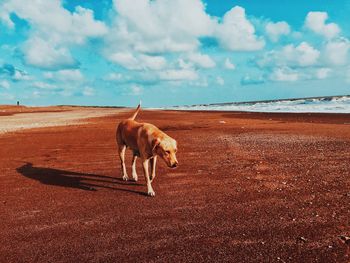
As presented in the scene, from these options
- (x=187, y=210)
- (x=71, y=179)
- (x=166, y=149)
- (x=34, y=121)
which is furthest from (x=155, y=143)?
(x=34, y=121)

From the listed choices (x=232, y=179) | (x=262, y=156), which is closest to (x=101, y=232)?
(x=232, y=179)

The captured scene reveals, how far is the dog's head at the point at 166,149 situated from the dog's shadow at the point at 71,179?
3.22 feet

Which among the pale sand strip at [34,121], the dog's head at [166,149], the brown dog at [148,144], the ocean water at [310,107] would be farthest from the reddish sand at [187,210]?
the ocean water at [310,107]

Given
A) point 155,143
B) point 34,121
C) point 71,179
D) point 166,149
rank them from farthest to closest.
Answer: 1. point 34,121
2. point 71,179
3. point 155,143
4. point 166,149

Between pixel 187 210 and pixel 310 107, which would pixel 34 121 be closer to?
pixel 187 210

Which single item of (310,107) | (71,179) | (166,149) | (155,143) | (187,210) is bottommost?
(187,210)

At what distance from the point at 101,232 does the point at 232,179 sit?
413cm

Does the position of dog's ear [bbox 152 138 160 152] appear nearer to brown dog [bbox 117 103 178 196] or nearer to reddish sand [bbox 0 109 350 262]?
brown dog [bbox 117 103 178 196]

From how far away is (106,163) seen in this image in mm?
11906

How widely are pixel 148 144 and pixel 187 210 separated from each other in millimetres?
2143

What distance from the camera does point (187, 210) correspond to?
6.66 meters

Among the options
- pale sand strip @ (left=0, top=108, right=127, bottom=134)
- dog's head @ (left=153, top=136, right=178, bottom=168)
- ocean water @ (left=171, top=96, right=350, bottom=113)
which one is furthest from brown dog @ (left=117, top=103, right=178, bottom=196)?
ocean water @ (left=171, top=96, right=350, bottom=113)

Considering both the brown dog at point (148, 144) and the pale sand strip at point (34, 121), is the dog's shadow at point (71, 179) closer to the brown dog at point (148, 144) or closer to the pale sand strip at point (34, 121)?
the brown dog at point (148, 144)

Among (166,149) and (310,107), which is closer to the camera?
(166,149)
